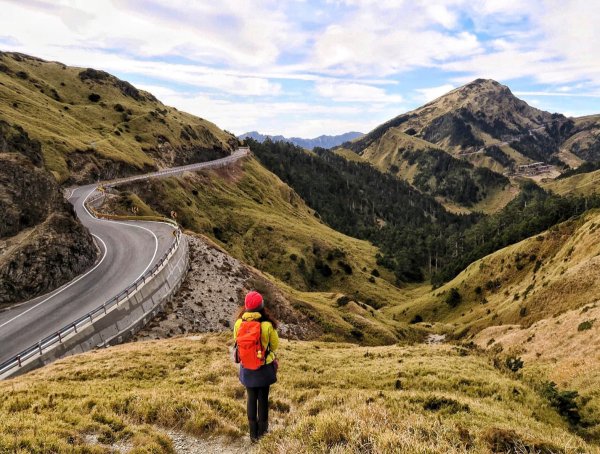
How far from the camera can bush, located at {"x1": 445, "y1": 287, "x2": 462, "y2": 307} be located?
75438mm

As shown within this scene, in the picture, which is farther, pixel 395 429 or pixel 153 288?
pixel 153 288

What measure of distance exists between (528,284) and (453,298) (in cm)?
2007

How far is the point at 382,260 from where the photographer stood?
13125 cm

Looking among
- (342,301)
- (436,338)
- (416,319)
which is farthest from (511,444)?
(416,319)

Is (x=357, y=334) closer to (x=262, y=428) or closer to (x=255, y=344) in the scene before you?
(x=262, y=428)

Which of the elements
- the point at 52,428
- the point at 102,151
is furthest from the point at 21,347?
the point at 102,151

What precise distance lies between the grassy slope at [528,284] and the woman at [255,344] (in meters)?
37.2

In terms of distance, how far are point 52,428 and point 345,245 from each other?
122036 mm

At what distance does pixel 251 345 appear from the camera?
8.91 m

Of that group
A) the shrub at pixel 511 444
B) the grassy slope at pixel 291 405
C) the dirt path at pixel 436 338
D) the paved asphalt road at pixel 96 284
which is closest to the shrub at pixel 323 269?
the dirt path at pixel 436 338

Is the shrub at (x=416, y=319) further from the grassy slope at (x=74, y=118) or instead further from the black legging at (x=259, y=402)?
the grassy slope at (x=74, y=118)

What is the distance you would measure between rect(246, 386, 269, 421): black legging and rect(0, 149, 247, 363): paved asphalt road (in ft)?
68.1

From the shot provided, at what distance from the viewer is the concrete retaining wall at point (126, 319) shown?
22.4m

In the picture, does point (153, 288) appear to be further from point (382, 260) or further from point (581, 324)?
point (382, 260)
